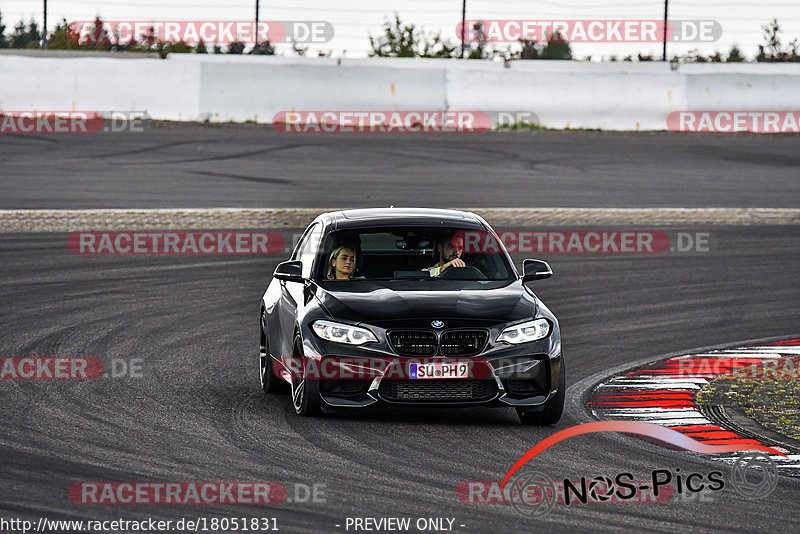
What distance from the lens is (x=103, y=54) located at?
28266 mm

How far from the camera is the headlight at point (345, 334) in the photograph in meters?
9.13

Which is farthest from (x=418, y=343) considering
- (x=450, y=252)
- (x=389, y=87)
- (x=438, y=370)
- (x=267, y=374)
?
(x=389, y=87)

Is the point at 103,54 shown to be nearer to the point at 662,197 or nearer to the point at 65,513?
the point at 662,197

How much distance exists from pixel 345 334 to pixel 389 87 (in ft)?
67.7

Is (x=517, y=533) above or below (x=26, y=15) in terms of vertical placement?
below

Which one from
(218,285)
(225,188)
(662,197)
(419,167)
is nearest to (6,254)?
(218,285)

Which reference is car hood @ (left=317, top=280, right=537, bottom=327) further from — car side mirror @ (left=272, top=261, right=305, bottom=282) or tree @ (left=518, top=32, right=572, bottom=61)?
tree @ (left=518, top=32, right=572, bottom=61)

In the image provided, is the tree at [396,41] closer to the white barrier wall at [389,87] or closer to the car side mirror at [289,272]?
the white barrier wall at [389,87]

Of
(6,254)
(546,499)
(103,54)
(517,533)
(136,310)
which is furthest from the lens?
(103,54)

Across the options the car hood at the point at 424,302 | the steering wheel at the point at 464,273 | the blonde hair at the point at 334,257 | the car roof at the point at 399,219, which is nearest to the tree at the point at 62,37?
the car roof at the point at 399,219

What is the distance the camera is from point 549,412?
368 inches

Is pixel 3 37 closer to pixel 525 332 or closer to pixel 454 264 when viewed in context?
pixel 454 264

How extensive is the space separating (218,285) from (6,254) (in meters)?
3.47

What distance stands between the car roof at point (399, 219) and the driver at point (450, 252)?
0.11 metres
